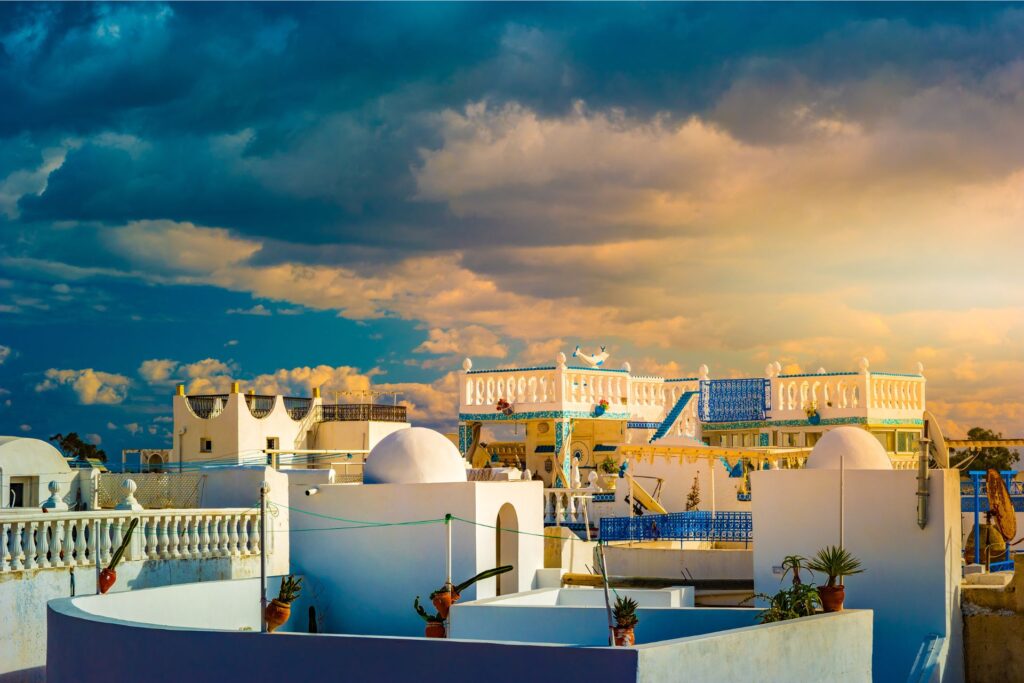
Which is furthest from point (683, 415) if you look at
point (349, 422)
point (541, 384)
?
point (349, 422)

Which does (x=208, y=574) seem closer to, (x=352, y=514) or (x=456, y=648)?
(x=352, y=514)

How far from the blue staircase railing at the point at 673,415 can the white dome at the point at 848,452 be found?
13162 millimetres

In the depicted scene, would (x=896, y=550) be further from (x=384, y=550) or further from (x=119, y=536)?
(x=119, y=536)

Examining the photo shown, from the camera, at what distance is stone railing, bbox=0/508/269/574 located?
594 inches

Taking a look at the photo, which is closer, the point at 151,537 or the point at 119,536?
the point at 119,536

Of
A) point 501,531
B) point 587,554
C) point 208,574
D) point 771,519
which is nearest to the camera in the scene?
point 208,574

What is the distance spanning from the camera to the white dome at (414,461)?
62.2 ft

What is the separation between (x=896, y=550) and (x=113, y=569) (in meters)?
9.78

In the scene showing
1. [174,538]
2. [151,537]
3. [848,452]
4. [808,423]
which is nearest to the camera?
[151,537]

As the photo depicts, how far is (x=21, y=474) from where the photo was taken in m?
20.8

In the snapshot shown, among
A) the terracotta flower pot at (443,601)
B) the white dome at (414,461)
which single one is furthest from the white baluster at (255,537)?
the terracotta flower pot at (443,601)

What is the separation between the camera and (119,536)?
16188 millimetres

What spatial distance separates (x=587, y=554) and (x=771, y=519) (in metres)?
5.10

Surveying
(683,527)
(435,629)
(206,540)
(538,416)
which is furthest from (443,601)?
(538,416)
